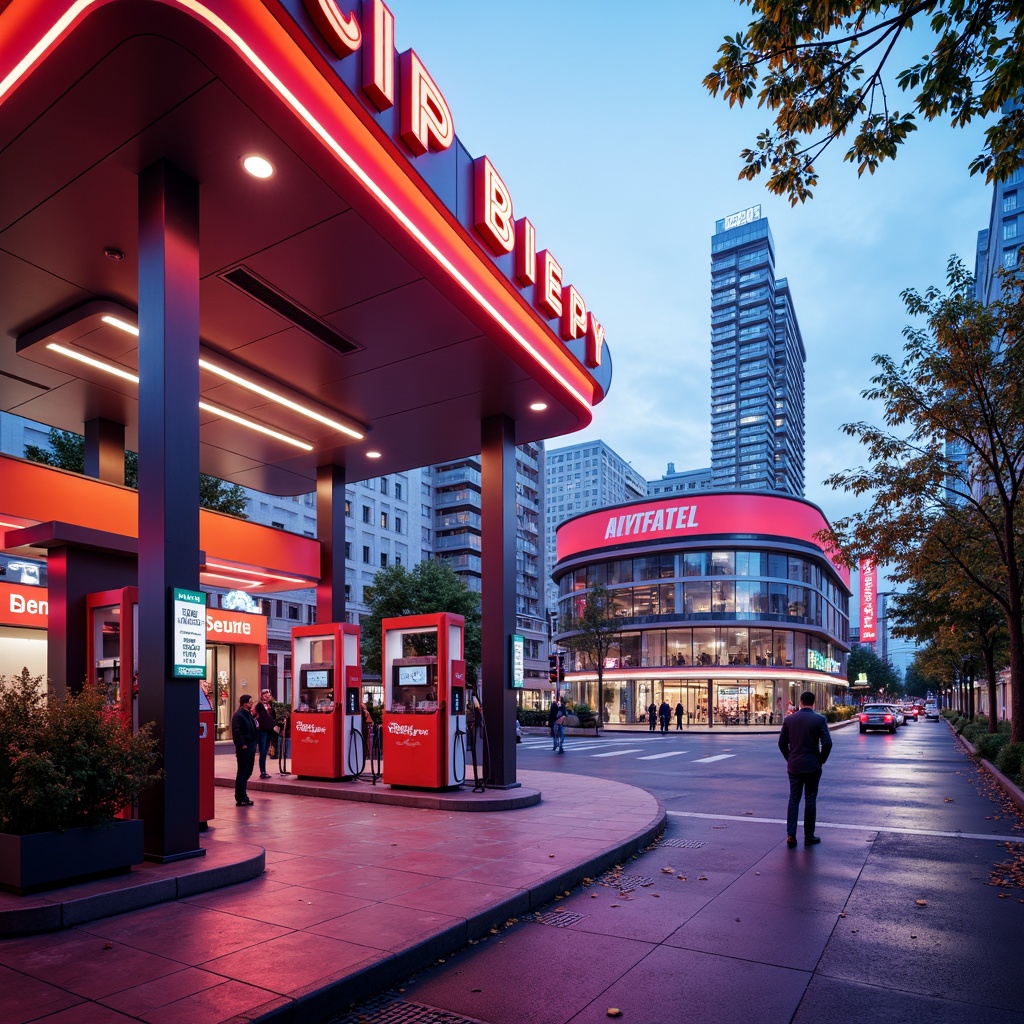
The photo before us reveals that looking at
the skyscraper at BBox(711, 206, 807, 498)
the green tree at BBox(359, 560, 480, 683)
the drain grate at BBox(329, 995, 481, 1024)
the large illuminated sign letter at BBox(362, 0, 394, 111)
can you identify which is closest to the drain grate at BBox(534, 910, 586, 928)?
the drain grate at BBox(329, 995, 481, 1024)

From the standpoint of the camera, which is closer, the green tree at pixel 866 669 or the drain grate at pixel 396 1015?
the drain grate at pixel 396 1015

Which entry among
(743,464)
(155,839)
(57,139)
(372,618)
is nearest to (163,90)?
(57,139)

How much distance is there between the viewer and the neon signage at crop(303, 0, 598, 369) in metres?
7.12

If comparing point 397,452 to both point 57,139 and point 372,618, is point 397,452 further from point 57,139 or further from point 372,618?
point 372,618

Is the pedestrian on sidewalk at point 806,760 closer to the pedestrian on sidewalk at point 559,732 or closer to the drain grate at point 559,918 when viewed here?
the drain grate at point 559,918

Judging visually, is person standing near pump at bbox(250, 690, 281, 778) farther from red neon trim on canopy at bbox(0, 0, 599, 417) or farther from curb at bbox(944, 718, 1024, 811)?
curb at bbox(944, 718, 1024, 811)

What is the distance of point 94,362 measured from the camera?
11789mm

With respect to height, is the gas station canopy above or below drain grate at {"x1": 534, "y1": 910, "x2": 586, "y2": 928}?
above

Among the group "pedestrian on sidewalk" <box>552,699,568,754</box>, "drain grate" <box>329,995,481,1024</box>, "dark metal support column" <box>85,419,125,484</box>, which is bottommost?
"pedestrian on sidewalk" <box>552,699,568,754</box>

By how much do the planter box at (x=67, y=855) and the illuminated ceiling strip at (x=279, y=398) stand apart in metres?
6.93

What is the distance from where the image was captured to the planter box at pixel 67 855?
6020 mm

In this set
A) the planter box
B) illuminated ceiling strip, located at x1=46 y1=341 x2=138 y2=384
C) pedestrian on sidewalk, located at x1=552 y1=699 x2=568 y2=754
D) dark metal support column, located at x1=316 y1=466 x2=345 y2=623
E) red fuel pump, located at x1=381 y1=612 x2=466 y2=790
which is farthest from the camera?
pedestrian on sidewalk, located at x1=552 y1=699 x2=568 y2=754

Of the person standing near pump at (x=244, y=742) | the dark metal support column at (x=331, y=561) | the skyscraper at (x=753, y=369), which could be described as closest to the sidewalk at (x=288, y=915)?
the person standing near pump at (x=244, y=742)

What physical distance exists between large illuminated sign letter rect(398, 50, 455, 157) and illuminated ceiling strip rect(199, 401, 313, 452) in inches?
→ 254
